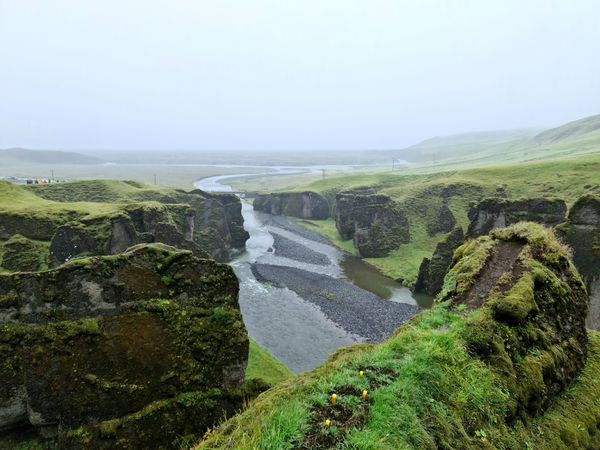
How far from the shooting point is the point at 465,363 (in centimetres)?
1028

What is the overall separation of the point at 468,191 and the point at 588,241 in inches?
2526

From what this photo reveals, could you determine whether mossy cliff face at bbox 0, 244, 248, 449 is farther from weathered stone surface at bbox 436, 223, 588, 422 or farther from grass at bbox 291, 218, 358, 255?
grass at bbox 291, 218, 358, 255

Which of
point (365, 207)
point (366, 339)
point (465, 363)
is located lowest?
point (366, 339)

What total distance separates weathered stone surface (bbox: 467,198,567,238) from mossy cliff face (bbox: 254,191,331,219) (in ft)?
250

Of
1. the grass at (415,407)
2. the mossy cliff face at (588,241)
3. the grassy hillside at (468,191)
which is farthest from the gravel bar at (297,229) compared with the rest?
the grass at (415,407)

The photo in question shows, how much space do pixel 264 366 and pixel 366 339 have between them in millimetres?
14976

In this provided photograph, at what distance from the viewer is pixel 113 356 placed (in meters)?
17.2

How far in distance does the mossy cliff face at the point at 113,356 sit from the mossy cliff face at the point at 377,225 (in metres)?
63.0

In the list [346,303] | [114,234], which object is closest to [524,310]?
[346,303]

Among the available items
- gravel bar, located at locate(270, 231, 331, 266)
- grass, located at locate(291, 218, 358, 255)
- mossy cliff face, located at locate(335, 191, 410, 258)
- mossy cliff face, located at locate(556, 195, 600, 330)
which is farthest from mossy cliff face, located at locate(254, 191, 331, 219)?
mossy cliff face, located at locate(556, 195, 600, 330)

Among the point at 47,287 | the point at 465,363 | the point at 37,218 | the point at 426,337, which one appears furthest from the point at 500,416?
the point at 37,218

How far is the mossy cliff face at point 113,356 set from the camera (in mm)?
16547

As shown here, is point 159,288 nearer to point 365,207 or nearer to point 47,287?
point 47,287

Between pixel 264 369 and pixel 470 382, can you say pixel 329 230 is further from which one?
pixel 470 382
